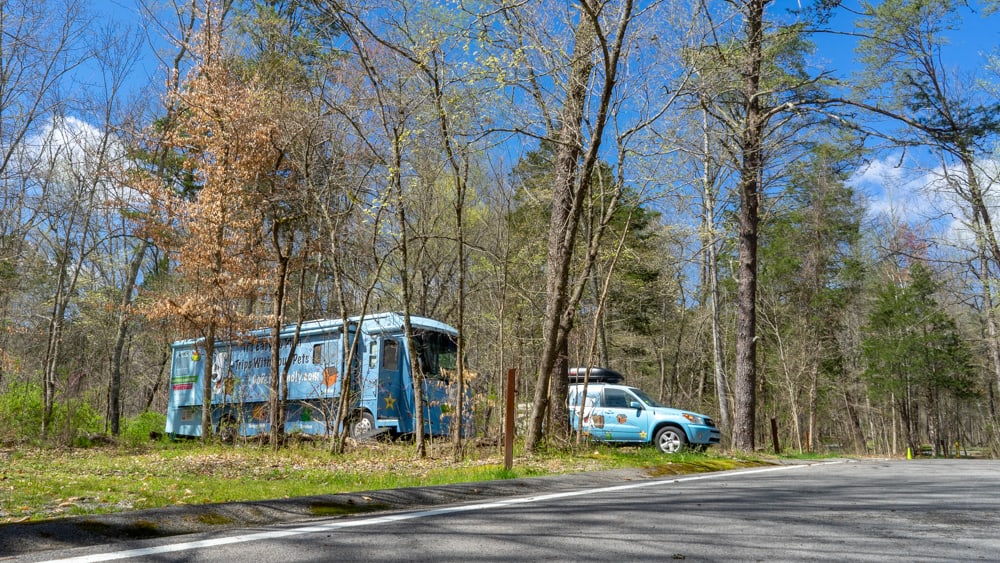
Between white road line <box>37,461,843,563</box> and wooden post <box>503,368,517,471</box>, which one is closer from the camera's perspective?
white road line <box>37,461,843,563</box>

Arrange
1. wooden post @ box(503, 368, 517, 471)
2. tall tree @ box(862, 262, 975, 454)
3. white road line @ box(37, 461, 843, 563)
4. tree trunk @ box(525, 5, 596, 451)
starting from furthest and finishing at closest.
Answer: tall tree @ box(862, 262, 975, 454) → tree trunk @ box(525, 5, 596, 451) → wooden post @ box(503, 368, 517, 471) → white road line @ box(37, 461, 843, 563)

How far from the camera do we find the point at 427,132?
11312mm

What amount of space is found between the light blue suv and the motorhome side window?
13.9ft

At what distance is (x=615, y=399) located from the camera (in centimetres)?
1734

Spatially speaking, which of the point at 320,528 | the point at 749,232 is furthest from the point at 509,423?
the point at 749,232

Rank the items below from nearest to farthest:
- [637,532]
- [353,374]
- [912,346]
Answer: [637,532], [353,374], [912,346]

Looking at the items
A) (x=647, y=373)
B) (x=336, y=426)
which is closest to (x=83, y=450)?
(x=336, y=426)

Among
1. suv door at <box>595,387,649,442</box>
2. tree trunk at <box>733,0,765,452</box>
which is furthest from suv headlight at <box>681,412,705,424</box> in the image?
tree trunk at <box>733,0,765,452</box>

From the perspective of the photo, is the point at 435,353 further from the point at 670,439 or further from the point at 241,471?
the point at 241,471

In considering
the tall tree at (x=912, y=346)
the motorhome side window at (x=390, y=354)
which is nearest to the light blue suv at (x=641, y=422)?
the motorhome side window at (x=390, y=354)

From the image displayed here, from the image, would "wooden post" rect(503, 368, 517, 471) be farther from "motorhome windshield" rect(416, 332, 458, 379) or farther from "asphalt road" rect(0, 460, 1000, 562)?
"motorhome windshield" rect(416, 332, 458, 379)

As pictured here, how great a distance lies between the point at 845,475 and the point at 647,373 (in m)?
26.9

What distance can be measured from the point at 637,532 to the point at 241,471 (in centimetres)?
702

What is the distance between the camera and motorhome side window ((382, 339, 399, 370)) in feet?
53.8
